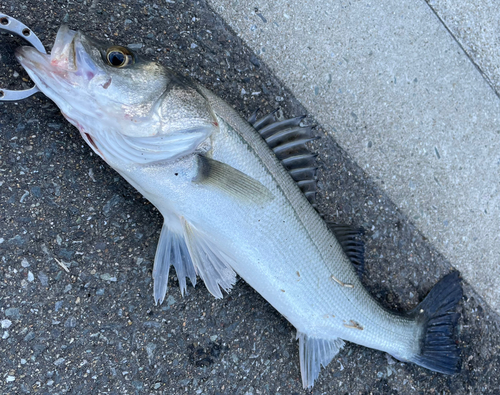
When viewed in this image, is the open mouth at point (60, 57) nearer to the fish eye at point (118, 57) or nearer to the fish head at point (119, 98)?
the fish head at point (119, 98)

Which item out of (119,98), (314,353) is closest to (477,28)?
(314,353)

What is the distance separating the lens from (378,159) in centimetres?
270

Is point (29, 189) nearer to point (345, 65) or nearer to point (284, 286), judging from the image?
point (284, 286)

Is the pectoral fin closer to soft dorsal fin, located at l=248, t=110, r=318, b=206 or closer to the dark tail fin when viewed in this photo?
soft dorsal fin, located at l=248, t=110, r=318, b=206

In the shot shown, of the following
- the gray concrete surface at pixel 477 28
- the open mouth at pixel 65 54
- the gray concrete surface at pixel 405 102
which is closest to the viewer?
the open mouth at pixel 65 54

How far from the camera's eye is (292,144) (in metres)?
2.07

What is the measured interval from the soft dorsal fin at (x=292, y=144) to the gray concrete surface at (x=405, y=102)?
532 millimetres

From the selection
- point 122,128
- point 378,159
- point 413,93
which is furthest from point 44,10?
point 413,93

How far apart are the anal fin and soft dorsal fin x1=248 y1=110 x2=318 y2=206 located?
76cm

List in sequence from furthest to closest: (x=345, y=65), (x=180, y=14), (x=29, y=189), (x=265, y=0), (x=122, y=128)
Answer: (x=345, y=65), (x=265, y=0), (x=180, y=14), (x=29, y=189), (x=122, y=128)

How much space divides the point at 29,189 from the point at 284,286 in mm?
1303

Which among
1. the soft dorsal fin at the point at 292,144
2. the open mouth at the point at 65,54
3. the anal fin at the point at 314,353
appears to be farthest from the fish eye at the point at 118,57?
the anal fin at the point at 314,353

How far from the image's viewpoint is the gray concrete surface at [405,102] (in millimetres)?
2555

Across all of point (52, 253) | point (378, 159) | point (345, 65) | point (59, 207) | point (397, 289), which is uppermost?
point (345, 65)
